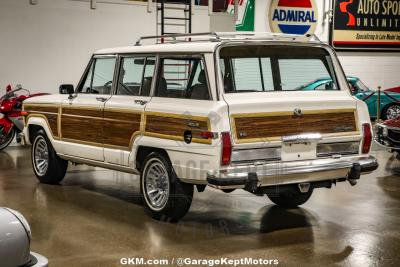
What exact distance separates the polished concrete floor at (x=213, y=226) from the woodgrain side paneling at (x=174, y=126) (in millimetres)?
982

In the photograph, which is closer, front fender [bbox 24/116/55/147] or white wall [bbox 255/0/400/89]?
front fender [bbox 24/116/55/147]

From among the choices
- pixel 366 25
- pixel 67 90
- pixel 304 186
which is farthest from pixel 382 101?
pixel 304 186

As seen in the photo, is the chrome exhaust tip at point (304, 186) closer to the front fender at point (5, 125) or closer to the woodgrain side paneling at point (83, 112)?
the woodgrain side paneling at point (83, 112)

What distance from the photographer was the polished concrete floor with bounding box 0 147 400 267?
19.7ft

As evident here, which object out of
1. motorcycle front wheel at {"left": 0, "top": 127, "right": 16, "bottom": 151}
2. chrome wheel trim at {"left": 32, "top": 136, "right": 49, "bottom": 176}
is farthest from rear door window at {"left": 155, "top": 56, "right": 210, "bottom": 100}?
motorcycle front wheel at {"left": 0, "top": 127, "right": 16, "bottom": 151}

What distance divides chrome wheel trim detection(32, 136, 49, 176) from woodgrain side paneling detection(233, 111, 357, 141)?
4.00 meters

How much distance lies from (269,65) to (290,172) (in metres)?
1.39

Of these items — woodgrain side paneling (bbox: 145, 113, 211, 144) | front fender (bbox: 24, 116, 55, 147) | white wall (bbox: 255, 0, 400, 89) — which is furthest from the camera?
white wall (bbox: 255, 0, 400, 89)

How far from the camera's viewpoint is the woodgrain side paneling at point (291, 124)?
6484 mm

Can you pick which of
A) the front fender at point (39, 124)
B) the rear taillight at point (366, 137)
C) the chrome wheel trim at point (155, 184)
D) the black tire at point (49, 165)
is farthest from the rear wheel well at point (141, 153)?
the rear taillight at point (366, 137)

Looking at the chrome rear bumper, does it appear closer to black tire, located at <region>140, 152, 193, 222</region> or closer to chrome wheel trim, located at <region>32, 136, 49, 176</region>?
black tire, located at <region>140, 152, 193, 222</region>

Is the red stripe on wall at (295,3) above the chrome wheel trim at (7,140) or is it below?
above

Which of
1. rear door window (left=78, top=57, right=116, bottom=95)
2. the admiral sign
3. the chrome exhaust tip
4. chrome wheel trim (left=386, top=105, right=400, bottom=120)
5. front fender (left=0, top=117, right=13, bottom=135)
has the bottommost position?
chrome wheel trim (left=386, top=105, right=400, bottom=120)

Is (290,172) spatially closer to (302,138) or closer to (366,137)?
(302,138)
